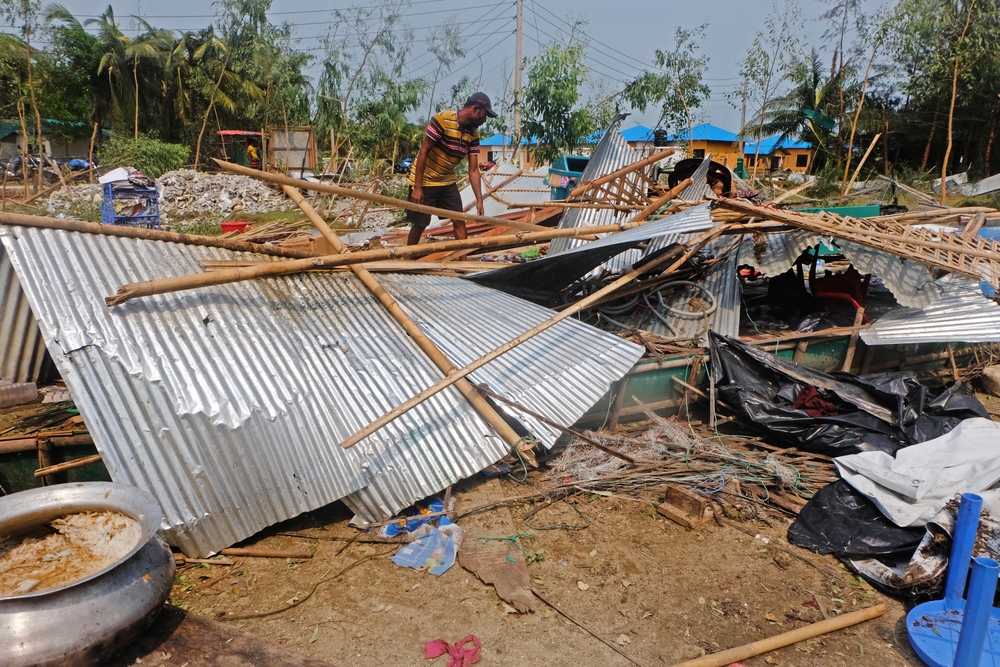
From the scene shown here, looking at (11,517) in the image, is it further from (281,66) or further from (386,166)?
(281,66)

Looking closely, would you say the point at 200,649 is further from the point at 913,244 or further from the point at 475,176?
the point at 913,244

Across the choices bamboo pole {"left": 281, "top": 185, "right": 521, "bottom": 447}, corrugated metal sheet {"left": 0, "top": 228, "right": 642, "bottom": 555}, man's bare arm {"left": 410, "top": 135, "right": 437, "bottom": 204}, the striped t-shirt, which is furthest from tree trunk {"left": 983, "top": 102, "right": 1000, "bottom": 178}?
bamboo pole {"left": 281, "top": 185, "right": 521, "bottom": 447}

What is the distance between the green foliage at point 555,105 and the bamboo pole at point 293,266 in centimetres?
895

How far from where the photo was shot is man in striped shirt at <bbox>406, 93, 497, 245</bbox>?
21.1 feet

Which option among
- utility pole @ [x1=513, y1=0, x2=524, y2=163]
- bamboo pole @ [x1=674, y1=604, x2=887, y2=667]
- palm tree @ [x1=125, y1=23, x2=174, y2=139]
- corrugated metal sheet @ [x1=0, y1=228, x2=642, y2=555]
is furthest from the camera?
palm tree @ [x1=125, y1=23, x2=174, y2=139]

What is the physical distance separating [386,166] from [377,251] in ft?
56.1

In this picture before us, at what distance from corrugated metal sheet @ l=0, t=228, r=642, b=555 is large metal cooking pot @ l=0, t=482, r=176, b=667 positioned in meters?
0.42

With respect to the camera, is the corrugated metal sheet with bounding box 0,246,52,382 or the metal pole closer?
the corrugated metal sheet with bounding box 0,246,52,382

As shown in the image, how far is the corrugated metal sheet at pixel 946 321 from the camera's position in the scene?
5.64m

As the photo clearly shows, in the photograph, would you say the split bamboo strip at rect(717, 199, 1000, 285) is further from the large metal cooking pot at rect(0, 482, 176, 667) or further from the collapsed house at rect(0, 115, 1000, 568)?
the large metal cooking pot at rect(0, 482, 176, 667)

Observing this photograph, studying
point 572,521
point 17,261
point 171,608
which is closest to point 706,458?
point 572,521

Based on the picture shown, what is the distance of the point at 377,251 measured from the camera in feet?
15.3

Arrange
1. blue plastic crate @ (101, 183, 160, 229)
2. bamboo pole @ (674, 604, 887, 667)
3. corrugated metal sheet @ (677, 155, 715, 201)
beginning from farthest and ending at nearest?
blue plastic crate @ (101, 183, 160, 229) < corrugated metal sheet @ (677, 155, 715, 201) < bamboo pole @ (674, 604, 887, 667)

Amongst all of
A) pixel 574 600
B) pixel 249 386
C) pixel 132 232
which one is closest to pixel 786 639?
pixel 574 600
